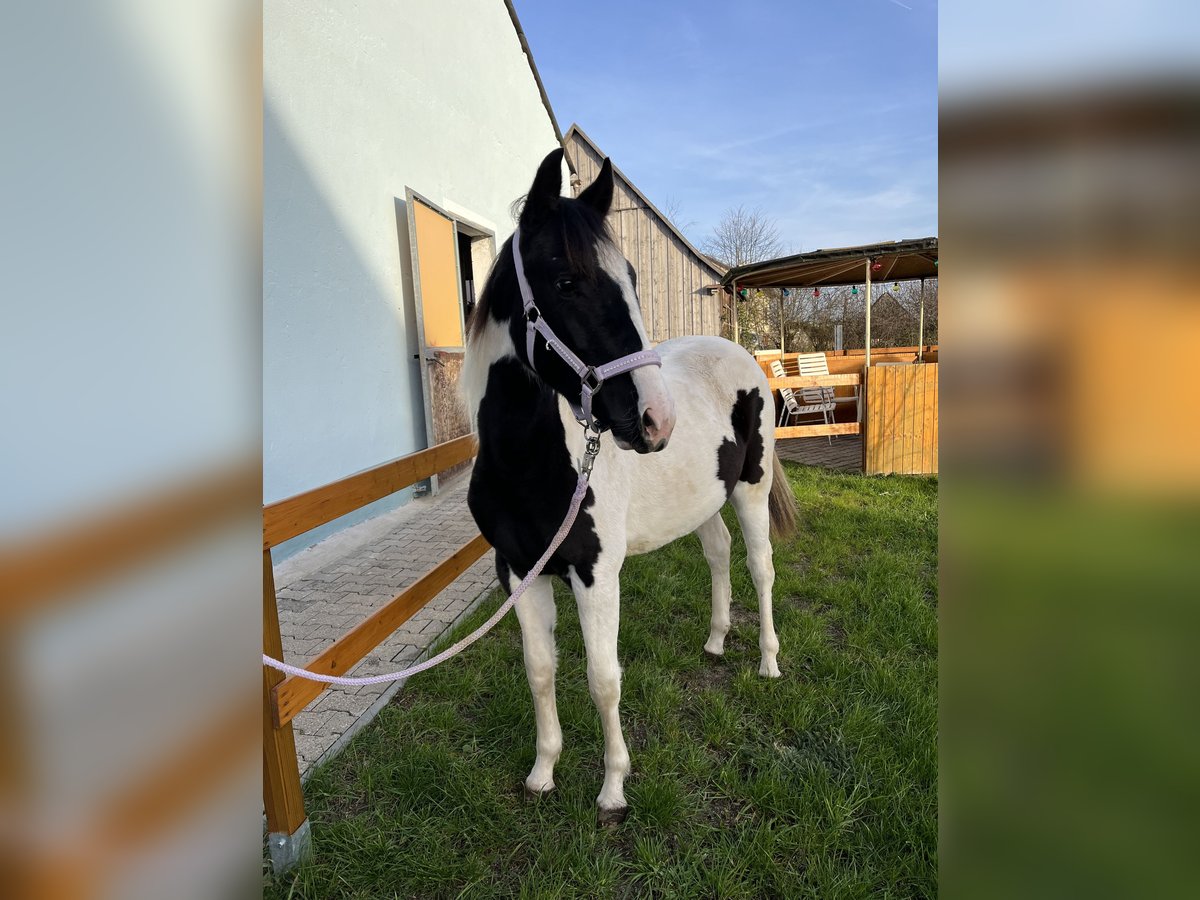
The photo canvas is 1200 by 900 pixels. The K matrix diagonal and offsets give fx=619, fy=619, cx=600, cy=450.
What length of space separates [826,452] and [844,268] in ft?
8.21

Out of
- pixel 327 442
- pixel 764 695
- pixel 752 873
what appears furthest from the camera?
pixel 327 442

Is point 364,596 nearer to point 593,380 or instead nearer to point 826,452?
point 593,380

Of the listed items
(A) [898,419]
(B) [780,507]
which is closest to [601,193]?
(B) [780,507]

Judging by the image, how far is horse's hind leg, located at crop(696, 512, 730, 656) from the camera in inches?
122

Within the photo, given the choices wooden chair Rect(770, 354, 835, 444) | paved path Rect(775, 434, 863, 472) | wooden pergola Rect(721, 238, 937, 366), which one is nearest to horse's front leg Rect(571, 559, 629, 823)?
paved path Rect(775, 434, 863, 472)

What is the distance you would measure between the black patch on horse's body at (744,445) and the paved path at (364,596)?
1784 millimetres

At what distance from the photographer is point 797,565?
4.14 metres

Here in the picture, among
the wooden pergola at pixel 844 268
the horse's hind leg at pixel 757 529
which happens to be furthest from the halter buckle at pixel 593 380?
the wooden pergola at pixel 844 268

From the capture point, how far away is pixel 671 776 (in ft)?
7.13
